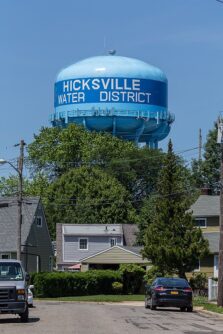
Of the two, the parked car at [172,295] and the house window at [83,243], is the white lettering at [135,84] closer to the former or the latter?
the house window at [83,243]

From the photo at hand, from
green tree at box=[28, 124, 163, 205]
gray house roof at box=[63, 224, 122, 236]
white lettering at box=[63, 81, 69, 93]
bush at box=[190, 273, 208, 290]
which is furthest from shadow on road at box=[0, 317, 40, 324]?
green tree at box=[28, 124, 163, 205]

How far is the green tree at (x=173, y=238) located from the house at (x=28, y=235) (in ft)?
49.5

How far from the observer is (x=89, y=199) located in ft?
295

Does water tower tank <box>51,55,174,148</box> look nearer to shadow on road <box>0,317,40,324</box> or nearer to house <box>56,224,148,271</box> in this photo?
house <box>56,224,148,271</box>

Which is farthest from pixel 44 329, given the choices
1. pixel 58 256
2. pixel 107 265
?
pixel 58 256

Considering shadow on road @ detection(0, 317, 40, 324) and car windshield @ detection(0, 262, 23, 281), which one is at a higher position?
car windshield @ detection(0, 262, 23, 281)

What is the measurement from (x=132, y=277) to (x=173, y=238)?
1032 centimetres

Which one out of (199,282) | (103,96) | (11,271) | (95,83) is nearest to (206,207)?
(199,282)

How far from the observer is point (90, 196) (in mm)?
90500

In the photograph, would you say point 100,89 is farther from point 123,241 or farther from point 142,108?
point 123,241

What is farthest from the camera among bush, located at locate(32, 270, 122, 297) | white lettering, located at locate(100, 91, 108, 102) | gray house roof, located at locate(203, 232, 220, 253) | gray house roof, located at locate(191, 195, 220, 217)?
white lettering, located at locate(100, 91, 108, 102)

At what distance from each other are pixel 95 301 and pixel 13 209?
896 inches

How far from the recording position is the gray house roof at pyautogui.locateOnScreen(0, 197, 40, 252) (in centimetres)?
6796

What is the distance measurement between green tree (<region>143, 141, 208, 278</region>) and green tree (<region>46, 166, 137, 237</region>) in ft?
Answer: 108
